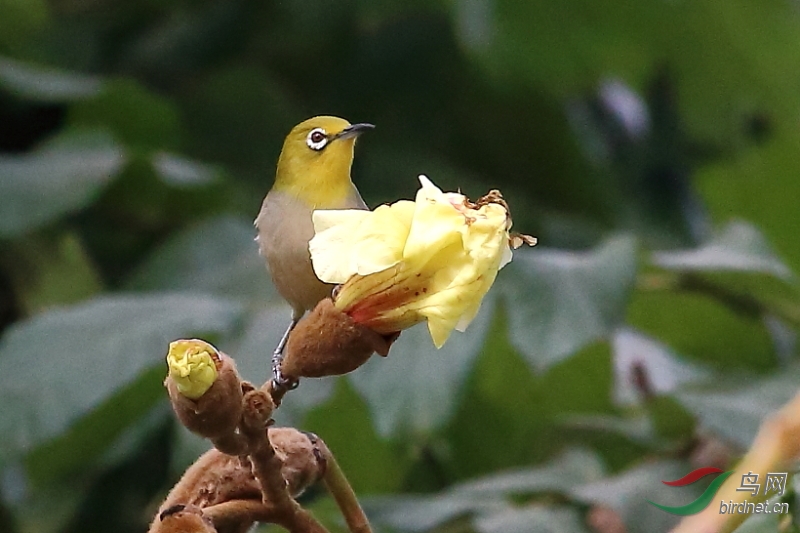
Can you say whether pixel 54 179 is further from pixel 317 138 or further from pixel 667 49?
pixel 667 49

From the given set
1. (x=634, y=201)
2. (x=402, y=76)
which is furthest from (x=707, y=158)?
(x=402, y=76)

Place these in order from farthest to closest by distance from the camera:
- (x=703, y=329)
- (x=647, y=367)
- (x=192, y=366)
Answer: (x=703, y=329), (x=647, y=367), (x=192, y=366)

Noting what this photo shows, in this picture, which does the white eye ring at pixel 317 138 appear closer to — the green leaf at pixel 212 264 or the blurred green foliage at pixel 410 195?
the blurred green foliage at pixel 410 195

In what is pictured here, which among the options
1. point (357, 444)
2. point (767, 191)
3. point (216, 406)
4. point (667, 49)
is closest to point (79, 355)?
point (357, 444)

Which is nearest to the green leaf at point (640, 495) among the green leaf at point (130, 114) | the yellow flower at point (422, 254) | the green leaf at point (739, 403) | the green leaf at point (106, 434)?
the green leaf at point (739, 403)

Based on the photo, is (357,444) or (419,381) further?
(357,444)

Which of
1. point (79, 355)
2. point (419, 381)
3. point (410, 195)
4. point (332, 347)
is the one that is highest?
point (410, 195)

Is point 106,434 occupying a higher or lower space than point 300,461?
higher

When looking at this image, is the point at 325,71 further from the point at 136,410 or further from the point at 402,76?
the point at 136,410
